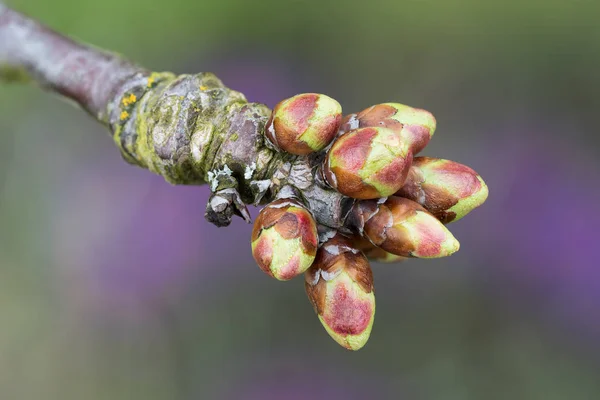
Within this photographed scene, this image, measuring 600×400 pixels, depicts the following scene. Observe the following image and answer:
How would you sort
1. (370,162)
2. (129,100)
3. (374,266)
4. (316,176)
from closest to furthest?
(370,162), (316,176), (129,100), (374,266)

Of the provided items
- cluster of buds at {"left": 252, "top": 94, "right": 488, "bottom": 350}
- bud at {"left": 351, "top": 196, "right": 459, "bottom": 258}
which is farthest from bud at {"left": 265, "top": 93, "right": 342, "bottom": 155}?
bud at {"left": 351, "top": 196, "right": 459, "bottom": 258}

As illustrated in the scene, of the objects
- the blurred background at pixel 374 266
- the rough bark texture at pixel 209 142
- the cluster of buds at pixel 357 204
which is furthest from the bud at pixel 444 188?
the blurred background at pixel 374 266

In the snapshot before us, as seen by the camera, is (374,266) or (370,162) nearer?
(370,162)

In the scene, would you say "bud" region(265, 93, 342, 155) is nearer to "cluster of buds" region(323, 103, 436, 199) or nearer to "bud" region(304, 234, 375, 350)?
"cluster of buds" region(323, 103, 436, 199)

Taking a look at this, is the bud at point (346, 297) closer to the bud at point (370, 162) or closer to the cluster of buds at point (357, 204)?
the cluster of buds at point (357, 204)

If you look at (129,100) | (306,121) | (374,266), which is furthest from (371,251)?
(374,266)

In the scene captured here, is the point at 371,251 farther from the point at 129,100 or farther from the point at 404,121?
the point at 129,100

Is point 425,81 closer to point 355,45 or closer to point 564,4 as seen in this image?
point 355,45
